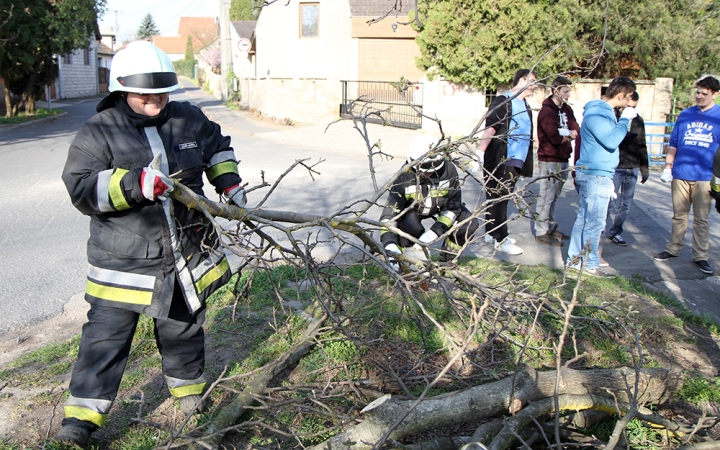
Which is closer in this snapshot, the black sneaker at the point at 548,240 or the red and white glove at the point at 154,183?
the red and white glove at the point at 154,183

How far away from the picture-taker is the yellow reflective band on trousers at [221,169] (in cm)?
328

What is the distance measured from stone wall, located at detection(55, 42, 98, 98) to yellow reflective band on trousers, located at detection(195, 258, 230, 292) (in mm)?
36900

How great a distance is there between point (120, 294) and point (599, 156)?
418cm

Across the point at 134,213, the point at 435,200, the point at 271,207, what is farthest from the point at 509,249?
the point at 134,213

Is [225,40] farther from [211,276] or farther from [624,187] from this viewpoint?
[211,276]

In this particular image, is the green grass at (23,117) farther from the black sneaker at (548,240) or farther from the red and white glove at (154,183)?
the red and white glove at (154,183)

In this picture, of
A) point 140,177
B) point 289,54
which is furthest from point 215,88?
point 140,177

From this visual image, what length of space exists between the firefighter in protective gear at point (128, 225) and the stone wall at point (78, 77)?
3685 centimetres

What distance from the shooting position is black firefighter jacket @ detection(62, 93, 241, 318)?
2686mm

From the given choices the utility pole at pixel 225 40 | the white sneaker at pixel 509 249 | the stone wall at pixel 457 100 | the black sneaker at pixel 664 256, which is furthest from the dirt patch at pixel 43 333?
the utility pole at pixel 225 40

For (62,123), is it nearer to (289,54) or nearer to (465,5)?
(289,54)

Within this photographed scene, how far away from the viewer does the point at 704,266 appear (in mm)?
5625

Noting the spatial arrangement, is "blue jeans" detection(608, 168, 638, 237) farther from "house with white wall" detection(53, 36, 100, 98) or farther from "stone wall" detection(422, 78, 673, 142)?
"house with white wall" detection(53, 36, 100, 98)

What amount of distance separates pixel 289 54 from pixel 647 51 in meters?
14.3
